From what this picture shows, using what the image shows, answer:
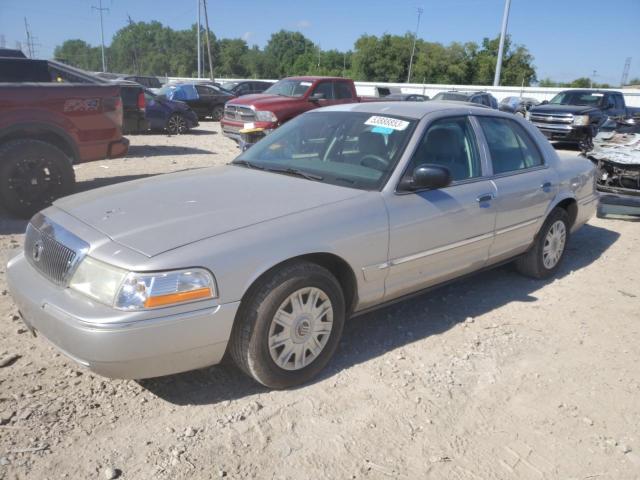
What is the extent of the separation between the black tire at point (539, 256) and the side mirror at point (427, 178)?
6.07ft

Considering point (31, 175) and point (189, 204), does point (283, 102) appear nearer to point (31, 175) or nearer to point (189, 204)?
point (31, 175)

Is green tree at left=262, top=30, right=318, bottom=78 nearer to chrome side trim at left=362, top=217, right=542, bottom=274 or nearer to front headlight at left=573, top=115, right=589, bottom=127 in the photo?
front headlight at left=573, top=115, right=589, bottom=127

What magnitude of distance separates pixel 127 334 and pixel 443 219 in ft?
7.36

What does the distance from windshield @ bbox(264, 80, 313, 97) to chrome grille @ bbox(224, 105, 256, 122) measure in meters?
1.37

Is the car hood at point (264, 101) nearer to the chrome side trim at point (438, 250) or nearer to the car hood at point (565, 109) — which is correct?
the car hood at point (565, 109)

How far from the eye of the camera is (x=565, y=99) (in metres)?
17.4

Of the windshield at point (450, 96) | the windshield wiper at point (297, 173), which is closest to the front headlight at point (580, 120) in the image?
the windshield at point (450, 96)

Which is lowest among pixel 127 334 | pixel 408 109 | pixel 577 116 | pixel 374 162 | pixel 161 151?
pixel 161 151

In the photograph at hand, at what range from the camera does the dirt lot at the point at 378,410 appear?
8.55 ft

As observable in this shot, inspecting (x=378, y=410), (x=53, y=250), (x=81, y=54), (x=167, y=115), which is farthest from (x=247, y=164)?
(x=81, y=54)

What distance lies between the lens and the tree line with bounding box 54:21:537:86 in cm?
6869

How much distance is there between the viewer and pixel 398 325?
4.11 metres

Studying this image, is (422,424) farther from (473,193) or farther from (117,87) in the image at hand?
(117,87)

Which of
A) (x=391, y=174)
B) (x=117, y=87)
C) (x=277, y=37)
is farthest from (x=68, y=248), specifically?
(x=277, y=37)
